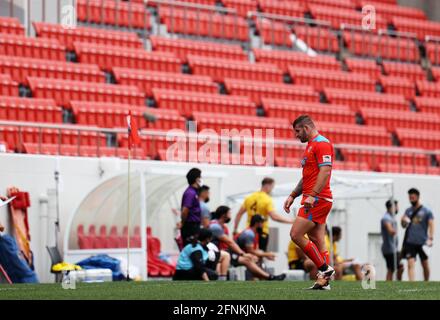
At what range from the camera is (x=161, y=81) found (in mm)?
26531

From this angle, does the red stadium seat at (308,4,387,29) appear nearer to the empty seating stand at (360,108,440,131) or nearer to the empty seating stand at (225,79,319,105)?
the empty seating stand at (360,108,440,131)

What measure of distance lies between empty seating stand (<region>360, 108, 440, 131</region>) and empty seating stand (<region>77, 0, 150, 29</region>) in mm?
6138

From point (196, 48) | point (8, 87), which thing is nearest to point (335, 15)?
point (196, 48)

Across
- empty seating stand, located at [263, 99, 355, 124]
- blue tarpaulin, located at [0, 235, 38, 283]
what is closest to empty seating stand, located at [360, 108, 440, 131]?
empty seating stand, located at [263, 99, 355, 124]

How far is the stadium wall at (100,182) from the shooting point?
65.7 ft

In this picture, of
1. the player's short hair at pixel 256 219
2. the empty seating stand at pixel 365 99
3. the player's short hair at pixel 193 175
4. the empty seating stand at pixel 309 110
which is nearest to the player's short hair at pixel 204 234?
the player's short hair at pixel 193 175

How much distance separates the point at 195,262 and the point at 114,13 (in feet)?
42.5

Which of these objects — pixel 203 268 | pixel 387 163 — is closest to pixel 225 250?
pixel 203 268

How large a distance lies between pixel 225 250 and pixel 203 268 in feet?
9.24

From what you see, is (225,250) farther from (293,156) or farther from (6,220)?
(293,156)

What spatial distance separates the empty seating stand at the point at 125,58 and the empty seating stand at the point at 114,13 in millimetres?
1338

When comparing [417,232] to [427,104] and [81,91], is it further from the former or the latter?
[427,104]

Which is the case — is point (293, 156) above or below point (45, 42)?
below
